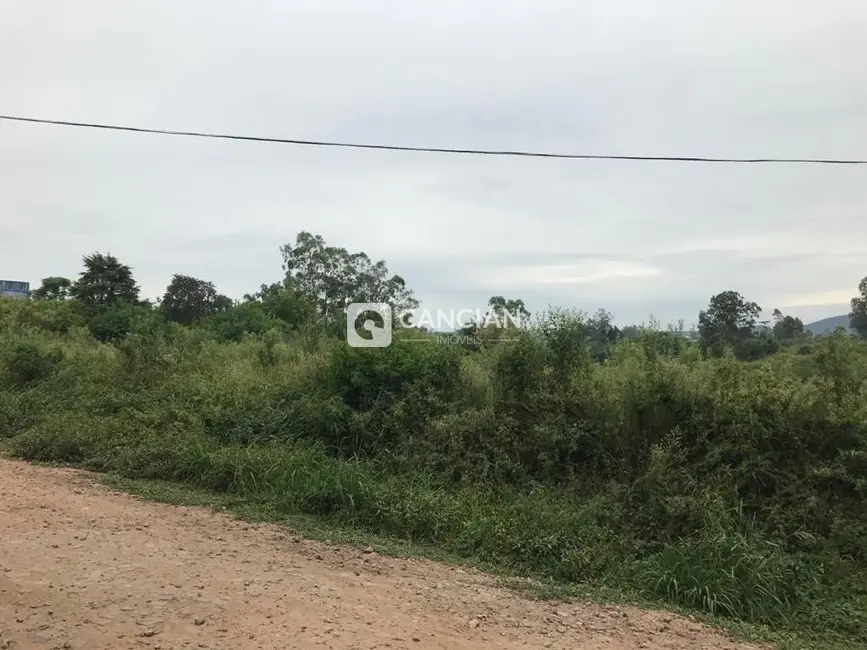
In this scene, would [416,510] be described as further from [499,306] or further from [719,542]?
[499,306]

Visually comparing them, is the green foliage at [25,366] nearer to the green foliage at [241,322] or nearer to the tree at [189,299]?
the green foliage at [241,322]

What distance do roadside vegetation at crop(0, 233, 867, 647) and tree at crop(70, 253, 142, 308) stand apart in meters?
16.4

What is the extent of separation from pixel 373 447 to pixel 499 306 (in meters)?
2.73

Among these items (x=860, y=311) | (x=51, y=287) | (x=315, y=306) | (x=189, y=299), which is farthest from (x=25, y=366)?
(x=51, y=287)

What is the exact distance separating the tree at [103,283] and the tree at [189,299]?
5.72 m

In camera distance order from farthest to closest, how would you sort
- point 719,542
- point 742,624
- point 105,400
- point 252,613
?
point 105,400
point 719,542
point 742,624
point 252,613

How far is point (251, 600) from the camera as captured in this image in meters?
3.70

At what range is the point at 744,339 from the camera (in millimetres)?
7562

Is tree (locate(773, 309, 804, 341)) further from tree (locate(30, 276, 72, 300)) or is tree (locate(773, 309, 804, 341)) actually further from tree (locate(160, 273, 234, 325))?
tree (locate(30, 276, 72, 300))

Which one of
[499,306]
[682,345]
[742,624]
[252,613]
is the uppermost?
[499,306]

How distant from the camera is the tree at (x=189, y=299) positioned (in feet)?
103

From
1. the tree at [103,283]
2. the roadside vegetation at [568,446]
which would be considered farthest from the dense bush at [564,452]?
the tree at [103,283]

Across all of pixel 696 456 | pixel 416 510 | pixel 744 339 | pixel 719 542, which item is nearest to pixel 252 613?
pixel 416 510

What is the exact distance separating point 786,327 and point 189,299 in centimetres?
2970
